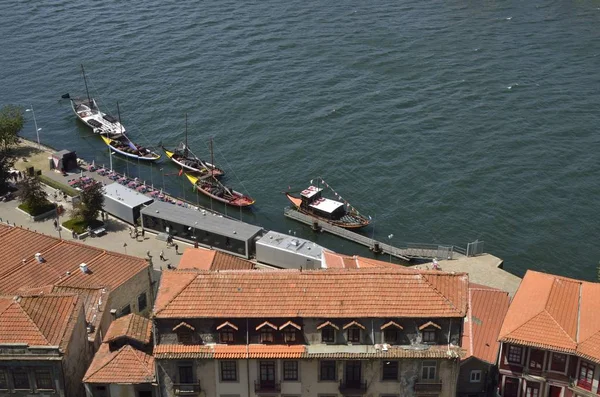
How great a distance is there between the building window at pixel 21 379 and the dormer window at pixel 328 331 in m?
25.1

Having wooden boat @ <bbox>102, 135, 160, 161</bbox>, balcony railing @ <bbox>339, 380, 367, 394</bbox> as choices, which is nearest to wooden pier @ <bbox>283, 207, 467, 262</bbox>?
wooden boat @ <bbox>102, 135, 160, 161</bbox>

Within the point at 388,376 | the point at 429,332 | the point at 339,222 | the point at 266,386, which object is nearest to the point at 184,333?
the point at 266,386

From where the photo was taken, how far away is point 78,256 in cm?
8244

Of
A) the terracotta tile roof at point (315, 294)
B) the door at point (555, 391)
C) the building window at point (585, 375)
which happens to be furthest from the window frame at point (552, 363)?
the terracotta tile roof at point (315, 294)

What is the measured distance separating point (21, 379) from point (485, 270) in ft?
203

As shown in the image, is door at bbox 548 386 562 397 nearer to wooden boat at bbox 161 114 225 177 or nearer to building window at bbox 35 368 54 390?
building window at bbox 35 368 54 390

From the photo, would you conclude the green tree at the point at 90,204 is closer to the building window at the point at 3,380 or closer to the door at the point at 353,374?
the building window at the point at 3,380

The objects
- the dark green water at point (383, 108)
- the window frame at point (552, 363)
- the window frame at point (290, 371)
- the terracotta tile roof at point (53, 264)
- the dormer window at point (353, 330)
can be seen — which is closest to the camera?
the dormer window at point (353, 330)

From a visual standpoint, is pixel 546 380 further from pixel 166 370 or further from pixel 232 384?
pixel 166 370

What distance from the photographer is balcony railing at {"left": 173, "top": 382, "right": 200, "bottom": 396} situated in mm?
64188

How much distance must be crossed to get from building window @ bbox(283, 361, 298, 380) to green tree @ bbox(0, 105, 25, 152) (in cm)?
9238

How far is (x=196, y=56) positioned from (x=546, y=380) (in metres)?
127

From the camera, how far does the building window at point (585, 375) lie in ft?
229

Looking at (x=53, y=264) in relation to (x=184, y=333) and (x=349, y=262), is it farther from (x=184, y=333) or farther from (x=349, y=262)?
(x=349, y=262)
